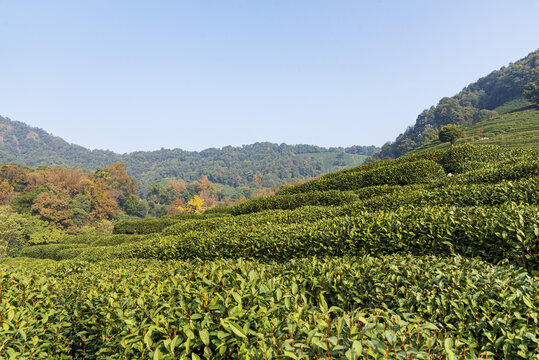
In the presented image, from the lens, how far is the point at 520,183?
301 inches

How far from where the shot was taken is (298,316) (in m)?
2.46

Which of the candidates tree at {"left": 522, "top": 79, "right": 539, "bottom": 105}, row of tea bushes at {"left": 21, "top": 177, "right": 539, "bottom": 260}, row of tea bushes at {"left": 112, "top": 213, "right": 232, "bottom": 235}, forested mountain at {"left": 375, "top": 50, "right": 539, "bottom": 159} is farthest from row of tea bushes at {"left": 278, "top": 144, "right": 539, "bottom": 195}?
forested mountain at {"left": 375, "top": 50, "right": 539, "bottom": 159}

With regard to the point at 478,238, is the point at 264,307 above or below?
above

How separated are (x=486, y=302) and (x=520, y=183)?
23.0ft

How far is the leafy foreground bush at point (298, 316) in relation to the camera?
209cm

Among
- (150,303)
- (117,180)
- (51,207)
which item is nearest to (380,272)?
(150,303)

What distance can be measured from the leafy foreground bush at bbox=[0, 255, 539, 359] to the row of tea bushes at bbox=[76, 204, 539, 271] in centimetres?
178

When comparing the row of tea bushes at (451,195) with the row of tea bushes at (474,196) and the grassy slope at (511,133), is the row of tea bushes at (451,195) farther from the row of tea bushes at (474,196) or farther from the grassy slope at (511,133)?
the grassy slope at (511,133)

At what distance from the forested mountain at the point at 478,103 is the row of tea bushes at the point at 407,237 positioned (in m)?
94.4

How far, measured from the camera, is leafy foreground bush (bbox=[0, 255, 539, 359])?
209 centimetres

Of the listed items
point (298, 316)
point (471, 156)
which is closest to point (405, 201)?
point (298, 316)

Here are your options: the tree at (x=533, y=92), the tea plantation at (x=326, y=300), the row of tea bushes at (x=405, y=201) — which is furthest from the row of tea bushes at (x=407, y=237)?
the tree at (x=533, y=92)

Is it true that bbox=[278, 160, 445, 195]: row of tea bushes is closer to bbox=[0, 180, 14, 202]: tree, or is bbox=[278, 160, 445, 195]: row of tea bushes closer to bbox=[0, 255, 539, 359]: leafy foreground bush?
bbox=[0, 255, 539, 359]: leafy foreground bush

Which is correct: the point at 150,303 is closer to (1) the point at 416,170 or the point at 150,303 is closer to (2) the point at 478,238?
(2) the point at 478,238
